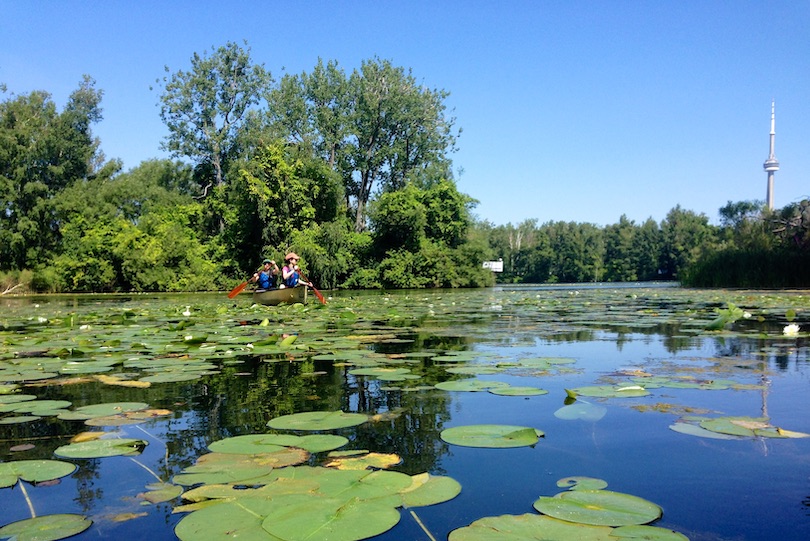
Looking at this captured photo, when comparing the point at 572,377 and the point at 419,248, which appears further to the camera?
the point at 419,248

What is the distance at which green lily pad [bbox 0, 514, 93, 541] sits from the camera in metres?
1.54

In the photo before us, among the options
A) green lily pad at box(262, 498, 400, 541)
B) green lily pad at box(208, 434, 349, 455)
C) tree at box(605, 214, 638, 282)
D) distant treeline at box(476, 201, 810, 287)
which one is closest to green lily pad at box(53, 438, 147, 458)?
green lily pad at box(208, 434, 349, 455)

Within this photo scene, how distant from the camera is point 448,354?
16.8 feet

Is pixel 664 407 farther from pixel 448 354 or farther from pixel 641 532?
pixel 448 354

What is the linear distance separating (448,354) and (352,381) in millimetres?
1390

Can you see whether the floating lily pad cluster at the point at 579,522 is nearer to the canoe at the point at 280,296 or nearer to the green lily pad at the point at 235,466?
the green lily pad at the point at 235,466

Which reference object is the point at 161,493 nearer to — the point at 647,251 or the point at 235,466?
the point at 235,466

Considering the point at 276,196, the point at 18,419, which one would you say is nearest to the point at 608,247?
the point at 276,196

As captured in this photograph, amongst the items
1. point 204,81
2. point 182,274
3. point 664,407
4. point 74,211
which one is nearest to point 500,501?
point 664,407

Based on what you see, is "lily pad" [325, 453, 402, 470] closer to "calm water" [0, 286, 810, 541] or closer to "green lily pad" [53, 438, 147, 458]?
"calm water" [0, 286, 810, 541]

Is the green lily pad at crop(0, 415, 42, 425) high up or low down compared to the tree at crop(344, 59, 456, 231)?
down

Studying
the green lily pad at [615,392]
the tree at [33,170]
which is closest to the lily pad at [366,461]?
the green lily pad at [615,392]

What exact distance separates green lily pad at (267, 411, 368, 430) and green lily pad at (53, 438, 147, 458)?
563 mm

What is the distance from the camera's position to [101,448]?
236cm
